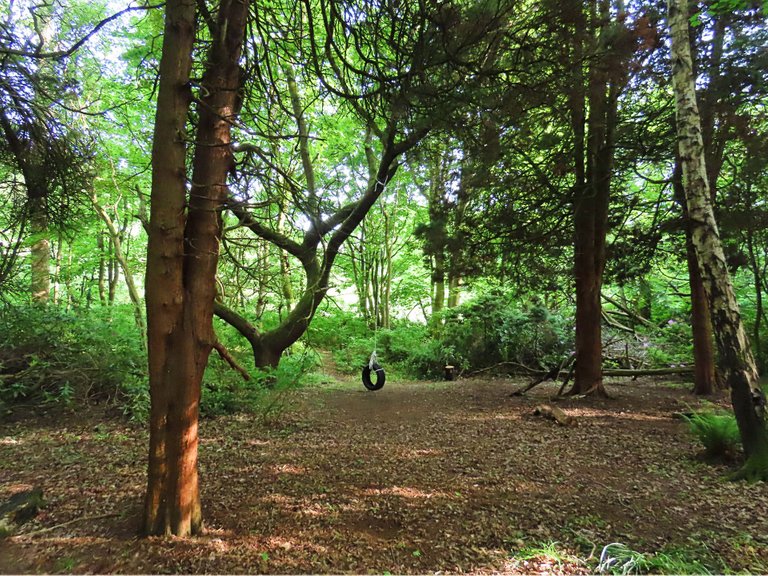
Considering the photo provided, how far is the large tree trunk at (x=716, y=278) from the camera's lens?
3.85 meters

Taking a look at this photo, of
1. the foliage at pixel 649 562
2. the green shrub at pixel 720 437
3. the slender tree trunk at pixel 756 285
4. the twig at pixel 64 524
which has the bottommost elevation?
the foliage at pixel 649 562

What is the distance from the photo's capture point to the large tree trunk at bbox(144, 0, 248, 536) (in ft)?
8.77

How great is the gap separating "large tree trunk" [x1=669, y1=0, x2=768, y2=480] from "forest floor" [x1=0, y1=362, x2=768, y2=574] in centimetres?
54

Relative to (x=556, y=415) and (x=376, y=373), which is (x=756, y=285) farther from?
(x=376, y=373)

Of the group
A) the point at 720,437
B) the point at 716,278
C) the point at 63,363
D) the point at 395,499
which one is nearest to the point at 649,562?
the point at 395,499

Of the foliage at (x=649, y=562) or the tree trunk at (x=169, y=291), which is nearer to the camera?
the foliage at (x=649, y=562)

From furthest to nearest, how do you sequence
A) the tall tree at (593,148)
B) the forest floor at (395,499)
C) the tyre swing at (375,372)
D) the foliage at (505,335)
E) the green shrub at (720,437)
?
the foliage at (505,335), the tyre swing at (375,372), the tall tree at (593,148), the green shrub at (720,437), the forest floor at (395,499)

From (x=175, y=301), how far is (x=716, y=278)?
472cm

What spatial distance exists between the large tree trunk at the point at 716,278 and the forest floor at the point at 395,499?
54 cm

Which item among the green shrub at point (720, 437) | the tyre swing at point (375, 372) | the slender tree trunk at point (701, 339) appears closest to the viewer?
the green shrub at point (720, 437)

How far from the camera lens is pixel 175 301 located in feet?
8.86

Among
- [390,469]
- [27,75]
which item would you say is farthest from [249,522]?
[27,75]

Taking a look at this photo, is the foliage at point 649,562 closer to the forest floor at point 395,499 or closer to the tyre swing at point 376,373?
the forest floor at point 395,499

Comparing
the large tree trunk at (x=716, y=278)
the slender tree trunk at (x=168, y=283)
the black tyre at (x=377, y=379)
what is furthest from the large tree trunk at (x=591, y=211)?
the slender tree trunk at (x=168, y=283)
